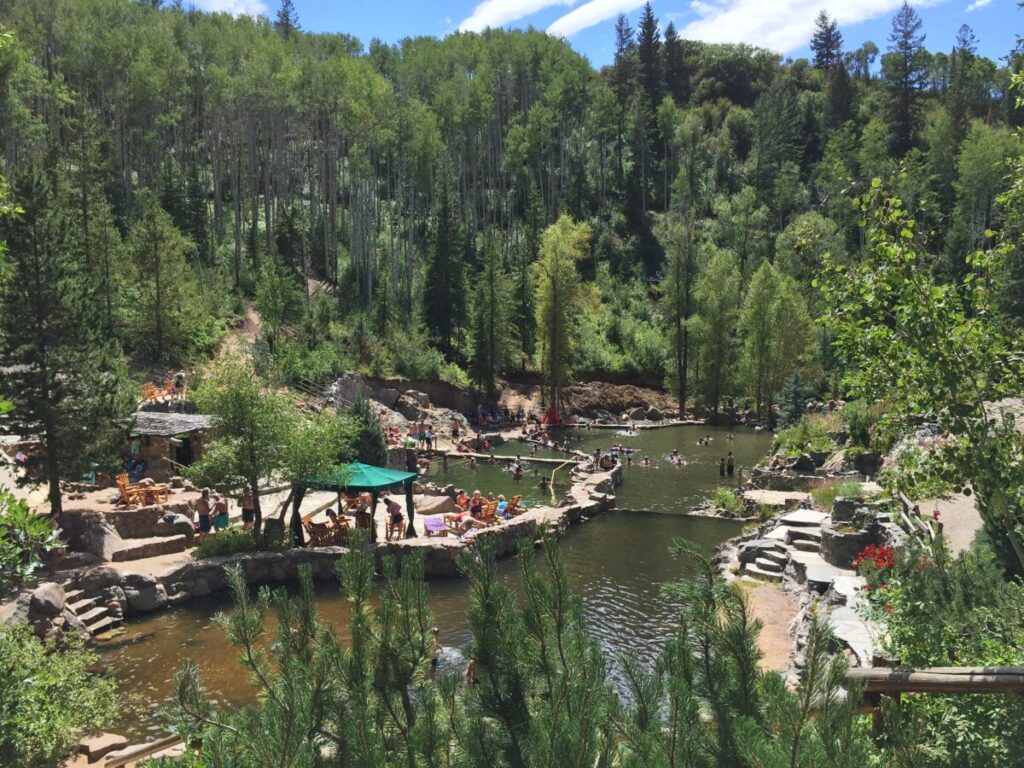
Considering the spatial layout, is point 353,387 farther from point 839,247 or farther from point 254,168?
point 839,247

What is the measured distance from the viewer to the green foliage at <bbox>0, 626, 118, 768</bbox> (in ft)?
18.7

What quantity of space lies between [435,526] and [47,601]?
9065 millimetres

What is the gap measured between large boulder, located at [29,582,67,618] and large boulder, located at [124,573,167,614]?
4.56 ft

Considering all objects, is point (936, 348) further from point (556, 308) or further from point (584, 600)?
point (556, 308)

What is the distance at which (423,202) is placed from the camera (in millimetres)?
58969

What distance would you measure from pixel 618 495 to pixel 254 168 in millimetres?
37439

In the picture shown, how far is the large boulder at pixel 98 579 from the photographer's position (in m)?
15.4

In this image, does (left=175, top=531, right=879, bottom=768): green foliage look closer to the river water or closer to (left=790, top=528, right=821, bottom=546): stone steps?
the river water

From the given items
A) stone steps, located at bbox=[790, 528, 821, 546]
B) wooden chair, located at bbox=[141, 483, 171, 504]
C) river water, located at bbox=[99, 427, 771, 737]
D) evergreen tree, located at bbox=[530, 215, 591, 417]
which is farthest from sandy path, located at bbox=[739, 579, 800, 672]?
evergreen tree, located at bbox=[530, 215, 591, 417]

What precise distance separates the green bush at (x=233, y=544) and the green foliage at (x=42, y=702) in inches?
246

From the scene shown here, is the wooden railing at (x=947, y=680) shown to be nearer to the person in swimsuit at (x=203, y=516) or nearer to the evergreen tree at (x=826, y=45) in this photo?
the person in swimsuit at (x=203, y=516)

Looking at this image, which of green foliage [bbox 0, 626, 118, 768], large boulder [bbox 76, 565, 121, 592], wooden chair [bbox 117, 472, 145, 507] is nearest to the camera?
green foliage [bbox 0, 626, 118, 768]

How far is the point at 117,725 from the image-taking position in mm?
11312

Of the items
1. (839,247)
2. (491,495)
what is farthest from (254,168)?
(839,247)
